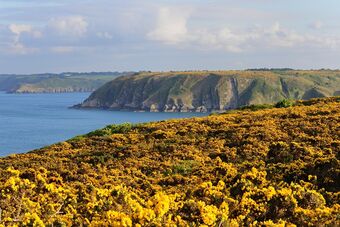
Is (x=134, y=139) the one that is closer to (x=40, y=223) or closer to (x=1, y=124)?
(x=40, y=223)

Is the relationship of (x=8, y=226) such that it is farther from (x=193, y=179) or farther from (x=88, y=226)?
(x=193, y=179)

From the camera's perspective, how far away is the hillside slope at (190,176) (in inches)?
468

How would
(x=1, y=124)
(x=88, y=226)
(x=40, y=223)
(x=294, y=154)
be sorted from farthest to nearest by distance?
(x=1, y=124) → (x=294, y=154) → (x=88, y=226) → (x=40, y=223)

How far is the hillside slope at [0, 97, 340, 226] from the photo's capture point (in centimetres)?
1189

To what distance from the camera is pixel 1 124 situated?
192 meters

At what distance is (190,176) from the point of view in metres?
20.4

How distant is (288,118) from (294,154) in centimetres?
929

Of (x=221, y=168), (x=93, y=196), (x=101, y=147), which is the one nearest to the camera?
(x=93, y=196)

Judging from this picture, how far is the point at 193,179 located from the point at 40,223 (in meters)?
10.6

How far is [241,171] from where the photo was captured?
20.3 m

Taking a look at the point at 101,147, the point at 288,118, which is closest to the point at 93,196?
the point at 101,147

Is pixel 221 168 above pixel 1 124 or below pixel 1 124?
above

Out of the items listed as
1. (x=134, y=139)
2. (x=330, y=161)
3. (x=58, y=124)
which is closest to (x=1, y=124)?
(x=58, y=124)

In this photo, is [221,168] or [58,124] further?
[58,124]
